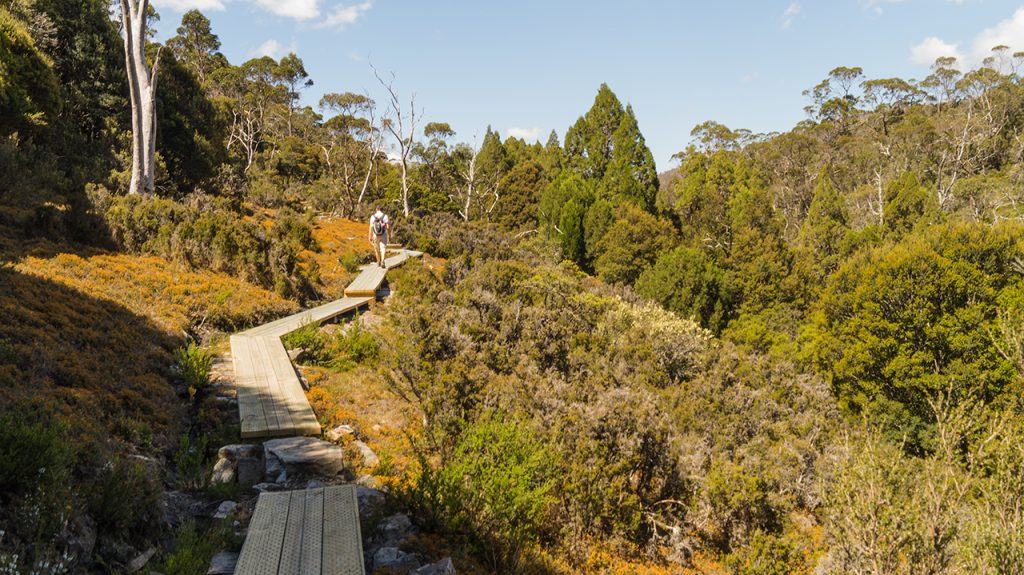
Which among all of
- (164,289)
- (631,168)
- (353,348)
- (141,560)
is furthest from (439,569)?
(631,168)

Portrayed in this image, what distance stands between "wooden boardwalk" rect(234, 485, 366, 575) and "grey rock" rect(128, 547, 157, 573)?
26.7 inches

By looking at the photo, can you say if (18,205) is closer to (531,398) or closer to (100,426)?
(100,426)

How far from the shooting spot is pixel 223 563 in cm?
346

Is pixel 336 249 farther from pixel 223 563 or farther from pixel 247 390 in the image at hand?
pixel 223 563

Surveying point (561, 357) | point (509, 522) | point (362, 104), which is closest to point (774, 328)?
point (561, 357)

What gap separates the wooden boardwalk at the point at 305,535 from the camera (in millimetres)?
3260

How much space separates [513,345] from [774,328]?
1795cm

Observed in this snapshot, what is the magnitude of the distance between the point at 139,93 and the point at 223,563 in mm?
15410

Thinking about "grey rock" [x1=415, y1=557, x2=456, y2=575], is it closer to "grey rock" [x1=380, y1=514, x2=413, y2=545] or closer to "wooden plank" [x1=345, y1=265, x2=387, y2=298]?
"grey rock" [x1=380, y1=514, x2=413, y2=545]

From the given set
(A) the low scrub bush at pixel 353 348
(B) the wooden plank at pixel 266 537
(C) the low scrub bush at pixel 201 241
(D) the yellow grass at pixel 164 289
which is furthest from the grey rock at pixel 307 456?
(C) the low scrub bush at pixel 201 241

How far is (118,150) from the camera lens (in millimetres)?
19562

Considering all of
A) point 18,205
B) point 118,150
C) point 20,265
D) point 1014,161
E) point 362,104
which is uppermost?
point 362,104

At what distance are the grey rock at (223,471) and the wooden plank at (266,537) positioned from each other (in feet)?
3.24

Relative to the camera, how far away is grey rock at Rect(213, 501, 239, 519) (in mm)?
4262
